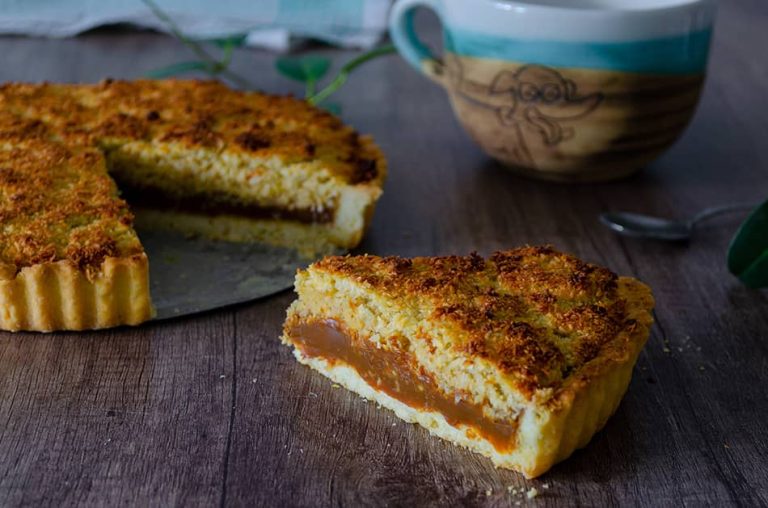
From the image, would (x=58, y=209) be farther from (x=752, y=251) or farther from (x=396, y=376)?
(x=752, y=251)

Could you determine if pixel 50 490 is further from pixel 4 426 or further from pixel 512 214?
pixel 512 214

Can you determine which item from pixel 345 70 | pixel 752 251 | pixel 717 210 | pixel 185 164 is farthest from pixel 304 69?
pixel 752 251

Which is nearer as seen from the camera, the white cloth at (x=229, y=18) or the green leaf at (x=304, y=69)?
the green leaf at (x=304, y=69)

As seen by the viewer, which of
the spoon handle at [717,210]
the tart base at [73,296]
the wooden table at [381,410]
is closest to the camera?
the wooden table at [381,410]

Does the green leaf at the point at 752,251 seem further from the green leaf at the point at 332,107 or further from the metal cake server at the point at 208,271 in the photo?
the green leaf at the point at 332,107

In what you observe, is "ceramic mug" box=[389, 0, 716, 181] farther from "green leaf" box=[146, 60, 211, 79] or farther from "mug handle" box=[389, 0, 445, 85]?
"green leaf" box=[146, 60, 211, 79]

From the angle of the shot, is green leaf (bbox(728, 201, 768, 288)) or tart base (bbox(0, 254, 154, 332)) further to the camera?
green leaf (bbox(728, 201, 768, 288))

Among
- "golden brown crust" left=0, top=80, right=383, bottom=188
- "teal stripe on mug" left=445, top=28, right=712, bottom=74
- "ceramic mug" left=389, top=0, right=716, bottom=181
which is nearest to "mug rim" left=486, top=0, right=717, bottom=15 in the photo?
"ceramic mug" left=389, top=0, right=716, bottom=181

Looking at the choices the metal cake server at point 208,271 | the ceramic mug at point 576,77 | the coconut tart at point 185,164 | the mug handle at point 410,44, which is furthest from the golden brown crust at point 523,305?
the mug handle at point 410,44
